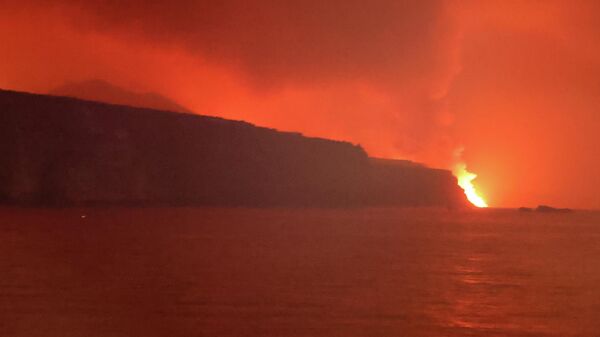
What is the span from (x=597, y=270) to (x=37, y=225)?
30976mm

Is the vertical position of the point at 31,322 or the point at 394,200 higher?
the point at 394,200

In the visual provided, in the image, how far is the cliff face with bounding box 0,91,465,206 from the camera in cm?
8994

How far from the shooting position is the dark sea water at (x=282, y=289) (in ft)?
62.3

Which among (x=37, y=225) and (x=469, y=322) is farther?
(x=37, y=225)

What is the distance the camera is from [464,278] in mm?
29031

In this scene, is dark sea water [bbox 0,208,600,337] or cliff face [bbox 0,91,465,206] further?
cliff face [bbox 0,91,465,206]

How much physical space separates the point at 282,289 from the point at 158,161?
7842 centimetres

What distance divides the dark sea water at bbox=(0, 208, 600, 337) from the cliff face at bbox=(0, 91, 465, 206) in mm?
48346

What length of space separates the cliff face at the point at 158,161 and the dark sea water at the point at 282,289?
48346 mm

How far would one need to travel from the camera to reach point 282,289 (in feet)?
80.8

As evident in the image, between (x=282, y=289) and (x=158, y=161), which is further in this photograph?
(x=158, y=161)

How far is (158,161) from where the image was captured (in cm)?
10156

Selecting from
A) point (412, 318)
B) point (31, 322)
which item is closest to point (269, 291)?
point (412, 318)

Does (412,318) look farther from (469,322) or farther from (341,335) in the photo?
(341,335)
